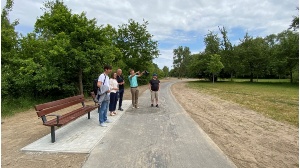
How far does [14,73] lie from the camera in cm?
1144

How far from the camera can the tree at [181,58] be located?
8775 centimetres

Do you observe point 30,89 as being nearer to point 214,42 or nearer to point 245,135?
Answer: point 245,135

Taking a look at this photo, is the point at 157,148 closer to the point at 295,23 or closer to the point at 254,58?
the point at 295,23

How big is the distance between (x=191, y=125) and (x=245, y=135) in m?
1.60

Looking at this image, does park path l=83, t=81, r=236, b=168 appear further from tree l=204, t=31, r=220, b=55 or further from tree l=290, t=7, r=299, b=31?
tree l=204, t=31, r=220, b=55

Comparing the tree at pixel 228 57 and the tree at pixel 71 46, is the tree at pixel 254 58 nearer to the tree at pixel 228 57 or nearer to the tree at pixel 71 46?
the tree at pixel 228 57

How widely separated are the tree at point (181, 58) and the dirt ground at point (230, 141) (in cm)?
8086

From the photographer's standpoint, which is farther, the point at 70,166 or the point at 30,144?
the point at 30,144

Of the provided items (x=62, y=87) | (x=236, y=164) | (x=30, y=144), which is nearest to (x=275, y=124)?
(x=236, y=164)

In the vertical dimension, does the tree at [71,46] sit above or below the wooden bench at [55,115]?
above

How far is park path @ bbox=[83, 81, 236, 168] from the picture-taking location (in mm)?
3959

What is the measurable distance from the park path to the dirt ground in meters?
0.30

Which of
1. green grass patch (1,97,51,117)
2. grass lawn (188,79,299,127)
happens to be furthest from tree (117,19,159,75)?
green grass patch (1,97,51,117)

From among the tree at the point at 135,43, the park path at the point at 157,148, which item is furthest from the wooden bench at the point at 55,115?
the tree at the point at 135,43
